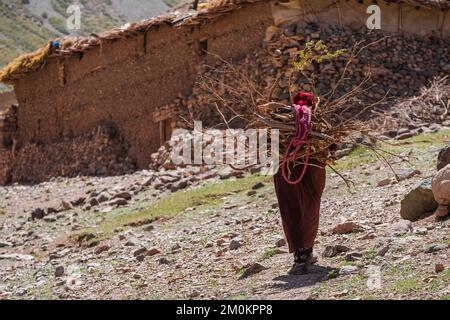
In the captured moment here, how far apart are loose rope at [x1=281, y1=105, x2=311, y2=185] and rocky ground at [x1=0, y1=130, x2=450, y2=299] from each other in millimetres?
839

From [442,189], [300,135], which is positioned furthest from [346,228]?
[300,135]

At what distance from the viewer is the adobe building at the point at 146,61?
16500 mm

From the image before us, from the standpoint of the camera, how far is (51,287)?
31.7ft

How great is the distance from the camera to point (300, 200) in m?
7.98

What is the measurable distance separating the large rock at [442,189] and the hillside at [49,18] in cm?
4167

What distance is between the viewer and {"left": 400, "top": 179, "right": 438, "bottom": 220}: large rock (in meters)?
8.86

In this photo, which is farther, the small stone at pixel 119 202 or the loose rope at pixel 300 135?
the small stone at pixel 119 202

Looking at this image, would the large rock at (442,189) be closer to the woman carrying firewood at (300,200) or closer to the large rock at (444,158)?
the large rock at (444,158)

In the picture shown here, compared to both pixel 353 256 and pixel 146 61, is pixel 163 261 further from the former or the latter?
pixel 146 61

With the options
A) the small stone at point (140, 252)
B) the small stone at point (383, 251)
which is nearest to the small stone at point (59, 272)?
the small stone at point (140, 252)

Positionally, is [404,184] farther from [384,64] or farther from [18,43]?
[18,43]

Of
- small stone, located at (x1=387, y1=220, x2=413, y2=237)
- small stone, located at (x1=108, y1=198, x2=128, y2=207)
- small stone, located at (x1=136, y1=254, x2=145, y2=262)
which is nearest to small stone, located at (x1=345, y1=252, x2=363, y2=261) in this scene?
small stone, located at (x1=387, y1=220, x2=413, y2=237)

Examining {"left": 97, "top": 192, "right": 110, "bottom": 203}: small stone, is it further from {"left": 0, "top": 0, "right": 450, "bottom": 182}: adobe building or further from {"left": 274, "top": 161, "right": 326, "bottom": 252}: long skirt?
{"left": 274, "top": 161, "right": 326, "bottom": 252}: long skirt

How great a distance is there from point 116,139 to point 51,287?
1042 centimetres
